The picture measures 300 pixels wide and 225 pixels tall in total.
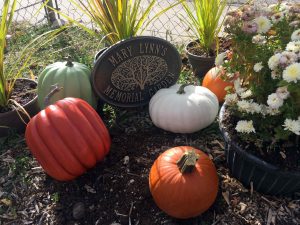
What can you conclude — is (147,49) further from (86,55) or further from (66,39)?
(66,39)

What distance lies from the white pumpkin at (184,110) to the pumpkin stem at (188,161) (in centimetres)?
53

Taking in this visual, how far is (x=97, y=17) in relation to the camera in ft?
8.13

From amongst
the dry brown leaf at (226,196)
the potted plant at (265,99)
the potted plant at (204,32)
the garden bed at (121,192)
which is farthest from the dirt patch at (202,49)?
the dry brown leaf at (226,196)

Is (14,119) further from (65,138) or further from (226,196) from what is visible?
(226,196)

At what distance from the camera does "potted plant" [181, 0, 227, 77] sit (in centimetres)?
268

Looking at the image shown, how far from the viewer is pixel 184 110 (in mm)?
2119

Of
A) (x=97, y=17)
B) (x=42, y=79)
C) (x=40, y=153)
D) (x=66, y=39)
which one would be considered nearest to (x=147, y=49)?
(x=97, y=17)

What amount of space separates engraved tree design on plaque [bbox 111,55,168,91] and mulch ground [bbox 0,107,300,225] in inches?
15.5

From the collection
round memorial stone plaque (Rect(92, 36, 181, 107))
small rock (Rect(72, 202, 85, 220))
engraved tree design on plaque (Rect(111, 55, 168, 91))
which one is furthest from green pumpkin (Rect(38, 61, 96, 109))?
small rock (Rect(72, 202, 85, 220))

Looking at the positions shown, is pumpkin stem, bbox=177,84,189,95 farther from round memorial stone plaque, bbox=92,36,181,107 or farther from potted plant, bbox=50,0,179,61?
potted plant, bbox=50,0,179,61

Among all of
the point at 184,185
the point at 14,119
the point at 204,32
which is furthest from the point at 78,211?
the point at 204,32

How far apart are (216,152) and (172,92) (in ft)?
1.76

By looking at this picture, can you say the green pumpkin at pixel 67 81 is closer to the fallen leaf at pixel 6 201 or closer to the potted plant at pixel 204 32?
the fallen leaf at pixel 6 201

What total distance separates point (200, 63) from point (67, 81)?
1.27m
